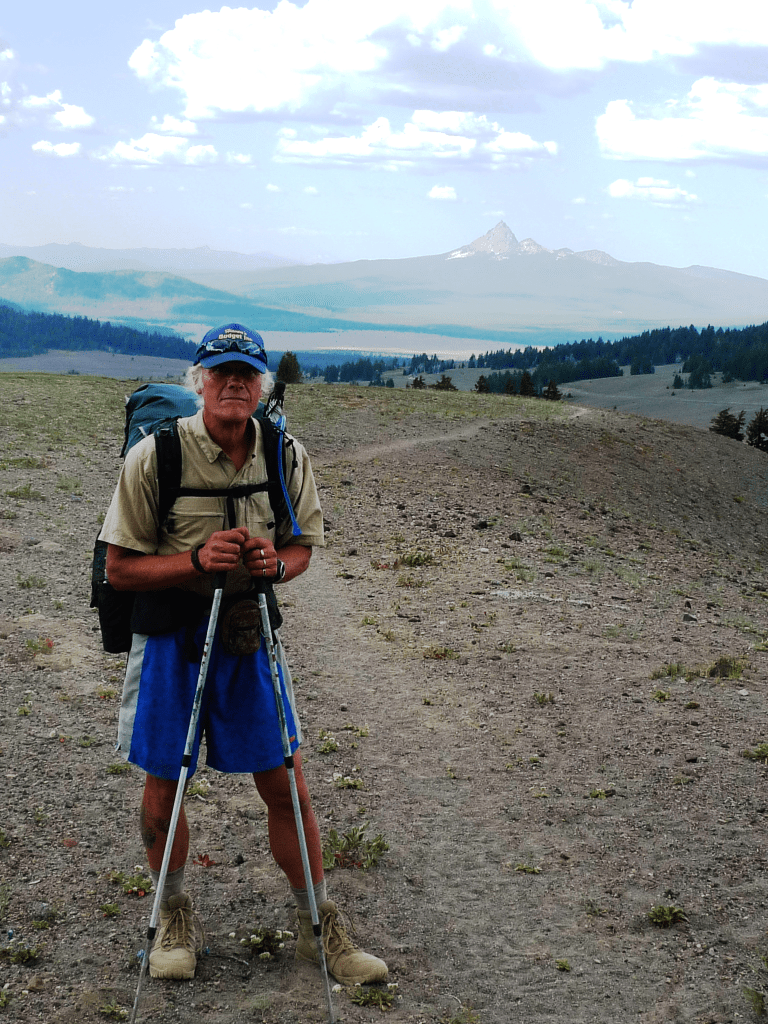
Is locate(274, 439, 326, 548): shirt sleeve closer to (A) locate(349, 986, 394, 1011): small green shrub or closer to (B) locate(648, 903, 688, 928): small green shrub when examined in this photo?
(A) locate(349, 986, 394, 1011): small green shrub

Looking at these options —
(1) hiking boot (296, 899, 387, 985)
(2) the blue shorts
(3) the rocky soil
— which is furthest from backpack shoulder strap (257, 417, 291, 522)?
(3) the rocky soil

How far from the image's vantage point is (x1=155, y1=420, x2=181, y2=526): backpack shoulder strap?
379 centimetres

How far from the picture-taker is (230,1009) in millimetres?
4113

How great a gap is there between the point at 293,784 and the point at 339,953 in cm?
102

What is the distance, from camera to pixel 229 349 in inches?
152

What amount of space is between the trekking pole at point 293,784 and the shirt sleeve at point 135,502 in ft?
1.93

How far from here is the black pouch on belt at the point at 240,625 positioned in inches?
153

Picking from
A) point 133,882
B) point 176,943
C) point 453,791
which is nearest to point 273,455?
point 176,943

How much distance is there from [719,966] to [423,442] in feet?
72.6

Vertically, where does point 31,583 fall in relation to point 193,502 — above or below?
below

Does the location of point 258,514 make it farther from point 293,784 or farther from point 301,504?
point 293,784

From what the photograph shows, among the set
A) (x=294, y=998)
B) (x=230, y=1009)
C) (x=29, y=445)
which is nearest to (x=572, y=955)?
(x=294, y=998)

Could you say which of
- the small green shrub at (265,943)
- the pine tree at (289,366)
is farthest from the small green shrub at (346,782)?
the pine tree at (289,366)

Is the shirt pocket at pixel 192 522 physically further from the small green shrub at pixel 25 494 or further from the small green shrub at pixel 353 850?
the small green shrub at pixel 25 494
